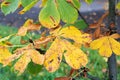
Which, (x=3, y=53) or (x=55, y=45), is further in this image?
(x=3, y=53)

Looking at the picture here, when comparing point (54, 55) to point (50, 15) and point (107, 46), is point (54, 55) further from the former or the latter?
point (107, 46)

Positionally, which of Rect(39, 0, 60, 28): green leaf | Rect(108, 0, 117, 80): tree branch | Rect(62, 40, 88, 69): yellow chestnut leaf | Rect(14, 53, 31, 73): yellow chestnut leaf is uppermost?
Rect(39, 0, 60, 28): green leaf

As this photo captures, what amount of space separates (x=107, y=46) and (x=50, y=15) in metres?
0.25

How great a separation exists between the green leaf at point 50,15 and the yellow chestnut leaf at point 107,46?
0.19 meters

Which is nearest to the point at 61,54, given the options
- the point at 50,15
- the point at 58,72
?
the point at 50,15

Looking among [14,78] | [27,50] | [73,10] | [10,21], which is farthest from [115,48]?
[10,21]

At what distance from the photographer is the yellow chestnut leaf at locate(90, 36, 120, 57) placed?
1.24m

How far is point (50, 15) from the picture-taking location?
1.13 m

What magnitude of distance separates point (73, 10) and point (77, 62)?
0.18m

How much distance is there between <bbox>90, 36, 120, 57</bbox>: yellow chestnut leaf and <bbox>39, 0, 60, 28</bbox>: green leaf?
0.64 ft

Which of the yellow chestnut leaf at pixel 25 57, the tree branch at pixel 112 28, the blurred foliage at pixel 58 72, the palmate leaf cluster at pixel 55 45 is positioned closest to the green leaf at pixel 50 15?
A: the palmate leaf cluster at pixel 55 45

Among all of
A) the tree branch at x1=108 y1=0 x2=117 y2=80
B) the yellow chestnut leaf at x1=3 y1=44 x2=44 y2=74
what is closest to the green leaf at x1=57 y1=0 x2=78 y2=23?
the yellow chestnut leaf at x1=3 y1=44 x2=44 y2=74

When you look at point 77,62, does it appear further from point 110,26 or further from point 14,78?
point 14,78

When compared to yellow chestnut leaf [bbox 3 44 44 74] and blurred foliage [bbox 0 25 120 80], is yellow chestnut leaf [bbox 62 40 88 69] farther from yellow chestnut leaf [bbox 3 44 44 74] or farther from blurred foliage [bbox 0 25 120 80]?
blurred foliage [bbox 0 25 120 80]
